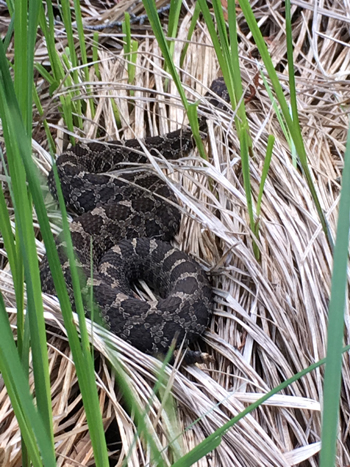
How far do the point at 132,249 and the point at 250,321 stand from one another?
1.22 meters

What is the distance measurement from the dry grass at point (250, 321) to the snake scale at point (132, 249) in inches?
5.6

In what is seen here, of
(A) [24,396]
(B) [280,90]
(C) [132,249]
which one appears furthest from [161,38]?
(A) [24,396]

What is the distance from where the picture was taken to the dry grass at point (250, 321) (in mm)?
2135

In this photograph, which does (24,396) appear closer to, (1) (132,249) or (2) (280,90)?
(2) (280,90)

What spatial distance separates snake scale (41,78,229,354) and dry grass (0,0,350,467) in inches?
5.6

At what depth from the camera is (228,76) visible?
2.72m

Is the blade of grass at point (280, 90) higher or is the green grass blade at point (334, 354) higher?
the blade of grass at point (280, 90)

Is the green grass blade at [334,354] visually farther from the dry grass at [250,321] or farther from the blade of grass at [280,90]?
the blade of grass at [280,90]

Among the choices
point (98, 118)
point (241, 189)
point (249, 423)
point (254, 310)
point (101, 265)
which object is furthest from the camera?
point (98, 118)

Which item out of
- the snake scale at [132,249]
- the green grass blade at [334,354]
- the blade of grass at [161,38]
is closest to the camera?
the green grass blade at [334,354]

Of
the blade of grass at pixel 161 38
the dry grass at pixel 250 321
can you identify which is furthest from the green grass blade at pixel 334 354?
the blade of grass at pixel 161 38

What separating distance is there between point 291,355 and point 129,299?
103 centimetres

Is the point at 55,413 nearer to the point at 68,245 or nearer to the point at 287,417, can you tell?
the point at 287,417

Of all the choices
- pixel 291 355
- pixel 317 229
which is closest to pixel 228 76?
pixel 317 229
